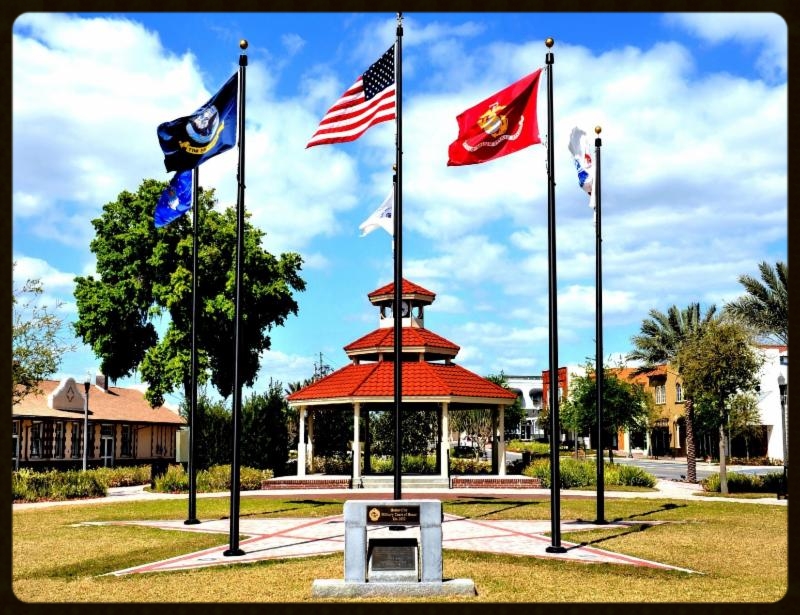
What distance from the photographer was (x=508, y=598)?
37.2ft

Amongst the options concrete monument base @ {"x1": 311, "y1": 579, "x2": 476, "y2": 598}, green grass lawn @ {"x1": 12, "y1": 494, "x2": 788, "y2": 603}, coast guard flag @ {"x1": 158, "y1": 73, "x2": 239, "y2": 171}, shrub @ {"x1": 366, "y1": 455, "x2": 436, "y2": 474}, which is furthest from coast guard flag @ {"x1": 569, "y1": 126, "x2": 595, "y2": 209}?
shrub @ {"x1": 366, "y1": 455, "x2": 436, "y2": 474}

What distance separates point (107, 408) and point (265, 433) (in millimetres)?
11251

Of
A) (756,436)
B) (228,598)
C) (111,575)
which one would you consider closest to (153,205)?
(111,575)

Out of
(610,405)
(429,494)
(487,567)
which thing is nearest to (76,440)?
(429,494)

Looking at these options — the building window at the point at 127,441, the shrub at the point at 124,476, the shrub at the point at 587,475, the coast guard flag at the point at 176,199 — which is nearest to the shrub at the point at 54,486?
the shrub at the point at 124,476

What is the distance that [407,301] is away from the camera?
34812 mm

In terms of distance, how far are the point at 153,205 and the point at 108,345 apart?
7112 millimetres

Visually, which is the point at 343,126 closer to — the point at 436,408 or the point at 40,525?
the point at 40,525

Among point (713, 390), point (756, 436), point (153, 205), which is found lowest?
point (756, 436)

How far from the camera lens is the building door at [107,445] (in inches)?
1710

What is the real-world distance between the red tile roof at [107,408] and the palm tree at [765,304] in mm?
33160

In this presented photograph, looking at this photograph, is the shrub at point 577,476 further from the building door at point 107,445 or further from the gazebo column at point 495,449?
the building door at point 107,445

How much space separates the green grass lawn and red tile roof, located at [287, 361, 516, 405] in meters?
9.22

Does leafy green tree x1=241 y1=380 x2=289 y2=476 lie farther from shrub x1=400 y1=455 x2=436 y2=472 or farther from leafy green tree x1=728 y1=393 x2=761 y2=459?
leafy green tree x1=728 y1=393 x2=761 y2=459
